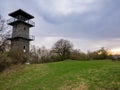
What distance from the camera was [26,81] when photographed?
18.8 m

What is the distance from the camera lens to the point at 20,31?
3716cm

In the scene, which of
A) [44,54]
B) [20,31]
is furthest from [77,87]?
[44,54]

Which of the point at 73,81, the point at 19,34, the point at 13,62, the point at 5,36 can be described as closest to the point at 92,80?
the point at 73,81

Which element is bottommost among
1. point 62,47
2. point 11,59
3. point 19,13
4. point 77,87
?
point 77,87

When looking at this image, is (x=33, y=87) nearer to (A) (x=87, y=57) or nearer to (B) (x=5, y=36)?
(B) (x=5, y=36)

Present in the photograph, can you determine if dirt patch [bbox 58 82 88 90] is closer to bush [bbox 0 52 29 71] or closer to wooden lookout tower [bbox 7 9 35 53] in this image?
bush [bbox 0 52 29 71]

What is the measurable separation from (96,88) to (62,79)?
4150 mm

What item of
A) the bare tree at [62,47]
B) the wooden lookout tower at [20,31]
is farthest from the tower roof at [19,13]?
the bare tree at [62,47]

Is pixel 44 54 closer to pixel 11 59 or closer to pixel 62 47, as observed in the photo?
pixel 62 47

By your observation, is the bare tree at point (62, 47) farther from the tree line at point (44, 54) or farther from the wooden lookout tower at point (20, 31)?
the wooden lookout tower at point (20, 31)

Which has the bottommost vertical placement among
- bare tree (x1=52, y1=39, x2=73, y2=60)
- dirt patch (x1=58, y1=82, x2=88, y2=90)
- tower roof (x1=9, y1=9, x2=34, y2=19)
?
dirt patch (x1=58, y1=82, x2=88, y2=90)

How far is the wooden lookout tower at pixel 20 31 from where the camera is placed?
36544 millimetres

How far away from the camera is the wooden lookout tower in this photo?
3654cm

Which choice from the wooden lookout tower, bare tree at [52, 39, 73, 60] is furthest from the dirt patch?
bare tree at [52, 39, 73, 60]
